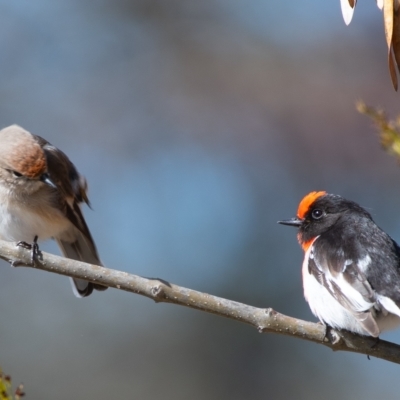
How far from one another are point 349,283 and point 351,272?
0.09 meters

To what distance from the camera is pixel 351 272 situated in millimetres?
4156

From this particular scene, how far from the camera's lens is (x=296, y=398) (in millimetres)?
9086

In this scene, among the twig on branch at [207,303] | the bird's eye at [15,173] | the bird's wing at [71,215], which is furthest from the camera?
the bird's wing at [71,215]

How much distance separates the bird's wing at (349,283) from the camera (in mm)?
3895

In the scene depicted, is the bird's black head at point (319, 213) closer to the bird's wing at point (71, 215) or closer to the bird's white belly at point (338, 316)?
the bird's white belly at point (338, 316)

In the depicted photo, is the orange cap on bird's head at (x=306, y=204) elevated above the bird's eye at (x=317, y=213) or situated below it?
above

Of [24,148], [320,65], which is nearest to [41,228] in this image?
[24,148]

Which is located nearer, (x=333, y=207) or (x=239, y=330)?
(x=333, y=207)

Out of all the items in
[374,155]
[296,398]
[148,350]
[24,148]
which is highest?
[24,148]

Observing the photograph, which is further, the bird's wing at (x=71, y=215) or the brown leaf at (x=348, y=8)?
the bird's wing at (x=71, y=215)

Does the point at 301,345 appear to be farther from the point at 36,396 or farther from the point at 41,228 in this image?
the point at 41,228

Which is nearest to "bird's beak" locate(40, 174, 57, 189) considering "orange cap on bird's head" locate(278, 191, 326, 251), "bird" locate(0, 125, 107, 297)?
"bird" locate(0, 125, 107, 297)

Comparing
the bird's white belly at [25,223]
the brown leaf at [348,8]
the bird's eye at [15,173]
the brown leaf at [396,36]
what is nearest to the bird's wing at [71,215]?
the bird's white belly at [25,223]

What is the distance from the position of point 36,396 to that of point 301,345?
10.4 feet
